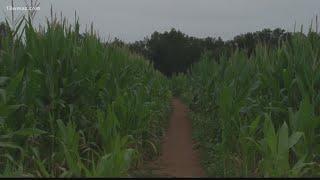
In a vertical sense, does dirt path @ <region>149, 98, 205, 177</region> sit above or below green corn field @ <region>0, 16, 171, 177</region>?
below

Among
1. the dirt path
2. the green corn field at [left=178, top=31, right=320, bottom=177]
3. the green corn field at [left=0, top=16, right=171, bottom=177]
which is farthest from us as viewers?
the dirt path

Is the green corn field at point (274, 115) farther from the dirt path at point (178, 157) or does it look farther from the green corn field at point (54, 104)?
the green corn field at point (54, 104)

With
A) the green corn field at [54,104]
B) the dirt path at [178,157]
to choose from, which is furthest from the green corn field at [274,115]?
the green corn field at [54,104]

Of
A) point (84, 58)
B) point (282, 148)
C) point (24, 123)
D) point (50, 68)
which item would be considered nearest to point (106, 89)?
point (84, 58)

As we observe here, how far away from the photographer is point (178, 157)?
10445mm

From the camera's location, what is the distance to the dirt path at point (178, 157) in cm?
868

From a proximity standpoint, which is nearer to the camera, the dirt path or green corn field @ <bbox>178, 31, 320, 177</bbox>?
green corn field @ <bbox>178, 31, 320, 177</bbox>

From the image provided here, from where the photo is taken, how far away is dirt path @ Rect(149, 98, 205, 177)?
8.68 metres

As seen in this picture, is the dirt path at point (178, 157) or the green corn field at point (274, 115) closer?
the green corn field at point (274, 115)

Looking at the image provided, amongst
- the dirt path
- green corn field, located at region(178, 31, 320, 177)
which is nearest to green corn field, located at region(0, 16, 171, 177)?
the dirt path

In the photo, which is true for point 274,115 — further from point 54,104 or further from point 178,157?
point 178,157

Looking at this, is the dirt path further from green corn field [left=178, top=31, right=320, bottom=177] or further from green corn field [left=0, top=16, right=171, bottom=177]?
green corn field [left=0, top=16, right=171, bottom=177]

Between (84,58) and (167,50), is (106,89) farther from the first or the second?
(167,50)

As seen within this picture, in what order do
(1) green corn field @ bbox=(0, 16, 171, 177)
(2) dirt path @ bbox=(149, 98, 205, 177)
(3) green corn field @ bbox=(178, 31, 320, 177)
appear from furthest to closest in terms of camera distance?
Result: 1. (2) dirt path @ bbox=(149, 98, 205, 177)
2. (3) green corn field @ bbox=(178, 31, 320, 177)
3. (1) green corn field @ bbox=(0, 16, 171, 177)
